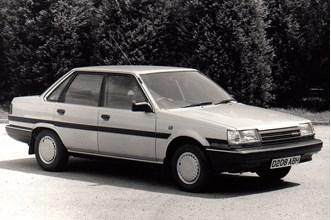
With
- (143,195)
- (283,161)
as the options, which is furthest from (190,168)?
(283,161)

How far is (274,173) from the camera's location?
32.3 ft

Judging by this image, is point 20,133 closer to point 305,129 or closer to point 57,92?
point 57,92

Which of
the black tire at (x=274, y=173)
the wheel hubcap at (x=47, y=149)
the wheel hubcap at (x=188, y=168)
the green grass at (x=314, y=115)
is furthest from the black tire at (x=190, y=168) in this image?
the green grass at (x=314, y=115)

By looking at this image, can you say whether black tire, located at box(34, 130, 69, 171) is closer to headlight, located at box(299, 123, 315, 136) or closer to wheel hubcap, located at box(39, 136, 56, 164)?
wheel hubcap, located at box(39, 136, 56, 164)

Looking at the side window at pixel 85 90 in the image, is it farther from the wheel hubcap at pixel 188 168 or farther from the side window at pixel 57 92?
the wheel hubcap at pixel 188 168

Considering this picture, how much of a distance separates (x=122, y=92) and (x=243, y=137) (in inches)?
80.2

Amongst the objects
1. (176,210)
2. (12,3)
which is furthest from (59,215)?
(12,3)

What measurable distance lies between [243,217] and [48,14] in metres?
13.9

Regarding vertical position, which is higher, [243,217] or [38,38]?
[38,38]

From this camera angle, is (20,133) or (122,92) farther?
(20,133)

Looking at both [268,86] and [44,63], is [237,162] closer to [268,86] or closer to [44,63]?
[268,86]

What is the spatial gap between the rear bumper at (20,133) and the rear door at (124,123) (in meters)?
1.48

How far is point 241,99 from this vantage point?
19297 mm

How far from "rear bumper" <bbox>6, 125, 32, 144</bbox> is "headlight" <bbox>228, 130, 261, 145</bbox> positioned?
3.49 metres
